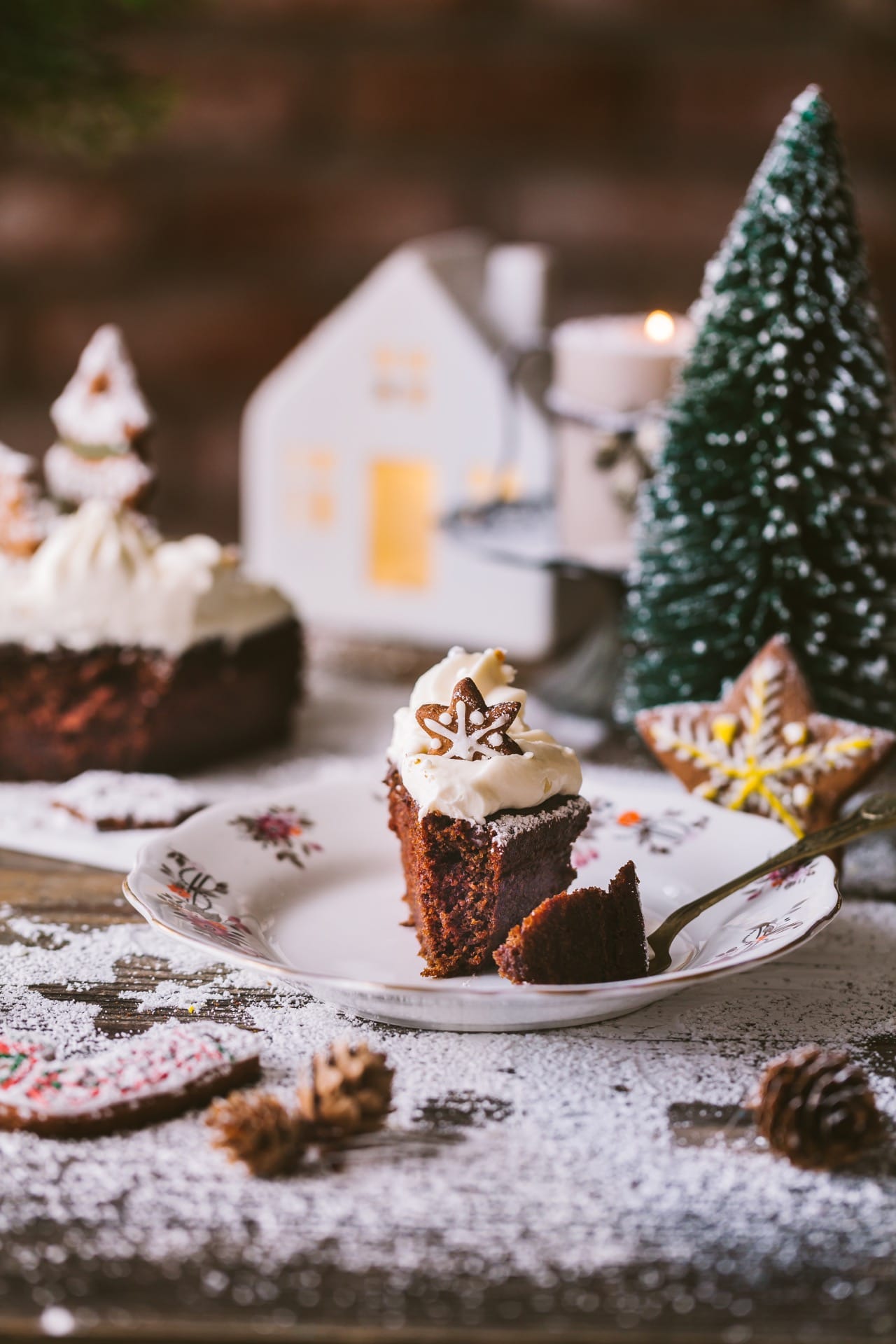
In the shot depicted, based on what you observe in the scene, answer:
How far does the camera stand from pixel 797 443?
150 cm

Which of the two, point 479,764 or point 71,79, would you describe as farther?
point 71,79

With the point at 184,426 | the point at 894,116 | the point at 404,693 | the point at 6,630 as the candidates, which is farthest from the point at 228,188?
the point at 6,630

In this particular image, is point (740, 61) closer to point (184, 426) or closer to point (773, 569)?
point (184, 426)

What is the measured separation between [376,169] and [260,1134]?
2.85 metres

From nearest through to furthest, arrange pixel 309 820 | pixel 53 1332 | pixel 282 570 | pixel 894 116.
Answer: pixel 53 1332
pixel 309 820
pixel 282 570
pixel 894 116

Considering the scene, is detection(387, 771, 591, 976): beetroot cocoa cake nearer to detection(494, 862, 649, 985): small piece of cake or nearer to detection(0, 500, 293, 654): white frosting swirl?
detection(494, 862, 649, 985): small piece of cake

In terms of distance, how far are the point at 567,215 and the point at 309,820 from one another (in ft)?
7.60

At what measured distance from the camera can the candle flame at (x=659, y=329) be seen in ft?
5.99

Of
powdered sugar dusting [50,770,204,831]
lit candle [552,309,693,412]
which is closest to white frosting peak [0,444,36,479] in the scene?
powdered sugar dusting [50,770,204,831]

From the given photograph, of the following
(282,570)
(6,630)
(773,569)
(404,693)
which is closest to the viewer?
(773,569)

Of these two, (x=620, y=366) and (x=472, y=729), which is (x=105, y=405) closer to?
(x=620, y=366)

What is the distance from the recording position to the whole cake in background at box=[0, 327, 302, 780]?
5.34 feet

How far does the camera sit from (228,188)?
134 inches

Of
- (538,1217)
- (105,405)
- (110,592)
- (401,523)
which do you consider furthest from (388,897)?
(401,523)
